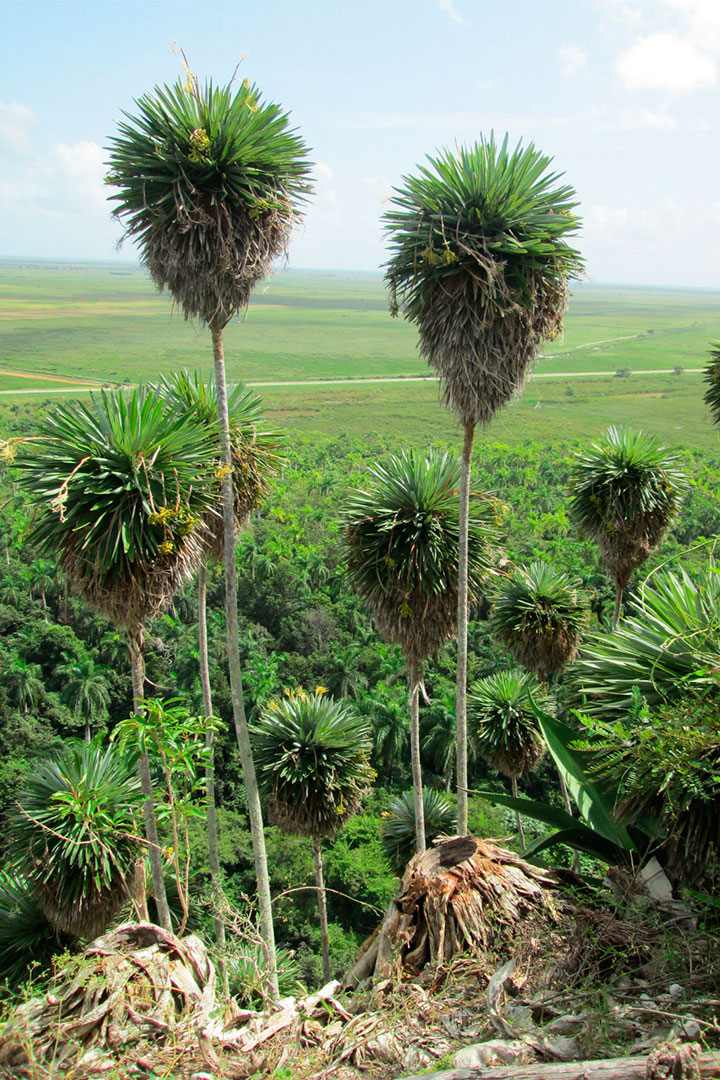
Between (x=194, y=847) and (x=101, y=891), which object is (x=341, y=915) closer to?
(x=194, y=847)

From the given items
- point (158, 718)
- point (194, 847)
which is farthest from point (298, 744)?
point (194, 847)

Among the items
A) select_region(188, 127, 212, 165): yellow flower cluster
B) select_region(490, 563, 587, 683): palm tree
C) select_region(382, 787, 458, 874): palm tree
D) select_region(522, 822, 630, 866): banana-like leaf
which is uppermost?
select_region(188, 127, 212, 165): yellow flower cluster

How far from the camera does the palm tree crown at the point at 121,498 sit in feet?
27.8

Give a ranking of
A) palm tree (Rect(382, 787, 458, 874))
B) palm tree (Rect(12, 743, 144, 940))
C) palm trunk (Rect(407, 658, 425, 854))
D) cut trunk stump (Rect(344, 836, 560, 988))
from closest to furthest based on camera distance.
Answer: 1. cut trunk stump (Rect(344, 836, 560, 988))
2. palm tree (Rect(12, 743, 144, 940))
3. palm trunk (Rect(407, 658, 425, 854))
4. palm tree (Rect(382, 787, 458, 874))

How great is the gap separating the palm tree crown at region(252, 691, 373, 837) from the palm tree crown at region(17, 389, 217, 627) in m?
6.07

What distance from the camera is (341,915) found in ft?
101

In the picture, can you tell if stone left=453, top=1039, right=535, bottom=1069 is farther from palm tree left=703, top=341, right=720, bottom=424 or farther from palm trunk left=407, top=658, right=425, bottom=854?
palm tree left=703, top=341, right=720, bottom=424

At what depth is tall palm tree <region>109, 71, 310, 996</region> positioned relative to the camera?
28.1 feet

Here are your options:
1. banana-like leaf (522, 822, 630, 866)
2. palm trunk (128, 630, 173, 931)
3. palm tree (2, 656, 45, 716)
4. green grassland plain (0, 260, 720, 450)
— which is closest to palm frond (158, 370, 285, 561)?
palm trunk (128, 630, 173, 931)

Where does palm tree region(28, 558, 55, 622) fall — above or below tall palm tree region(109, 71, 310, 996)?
below

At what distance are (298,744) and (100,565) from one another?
6.92m

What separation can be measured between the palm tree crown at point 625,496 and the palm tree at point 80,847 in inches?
397

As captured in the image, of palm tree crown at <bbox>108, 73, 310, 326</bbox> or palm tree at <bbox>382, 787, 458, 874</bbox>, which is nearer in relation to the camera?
palm tree crown at <bbox>108, 73, 310, 326</bbox>

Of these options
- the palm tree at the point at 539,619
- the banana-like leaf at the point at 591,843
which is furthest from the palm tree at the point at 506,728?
the banana-like leaf at the point at 591,843
